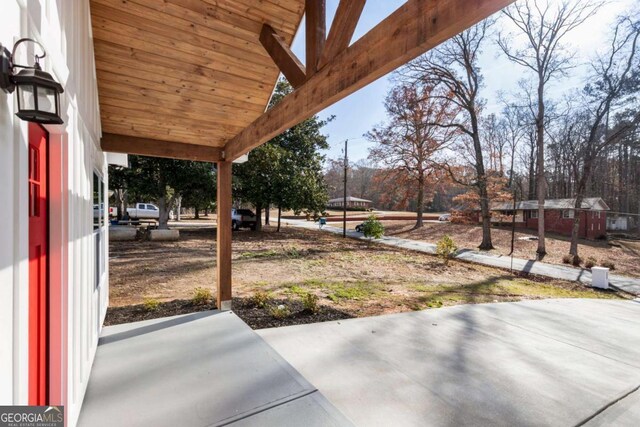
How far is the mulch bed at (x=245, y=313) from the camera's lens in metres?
4.05

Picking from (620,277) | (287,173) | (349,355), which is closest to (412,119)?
(287,173)

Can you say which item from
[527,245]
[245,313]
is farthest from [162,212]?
[527,245]

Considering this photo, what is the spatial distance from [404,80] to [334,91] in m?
13.9

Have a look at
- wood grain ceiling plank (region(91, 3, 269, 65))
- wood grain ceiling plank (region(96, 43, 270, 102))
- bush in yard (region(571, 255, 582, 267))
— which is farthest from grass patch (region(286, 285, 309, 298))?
bush in yard (region(571, 255, 582, 267))

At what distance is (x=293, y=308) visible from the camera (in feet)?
15.4

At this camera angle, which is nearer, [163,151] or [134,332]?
[134,332]

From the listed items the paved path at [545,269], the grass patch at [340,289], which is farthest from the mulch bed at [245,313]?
the paved path at [545,269]

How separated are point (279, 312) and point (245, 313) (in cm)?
55

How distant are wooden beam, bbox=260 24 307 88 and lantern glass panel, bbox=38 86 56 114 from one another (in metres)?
1.83

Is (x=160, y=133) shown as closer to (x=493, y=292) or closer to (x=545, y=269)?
(x=493, y=292)

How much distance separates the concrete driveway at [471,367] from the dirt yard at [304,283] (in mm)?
802

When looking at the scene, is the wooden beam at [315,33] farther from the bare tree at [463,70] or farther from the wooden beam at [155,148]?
the bare tree at [463,70]

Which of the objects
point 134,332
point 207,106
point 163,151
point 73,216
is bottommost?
point 134,332

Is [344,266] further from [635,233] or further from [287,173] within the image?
[635,233]
